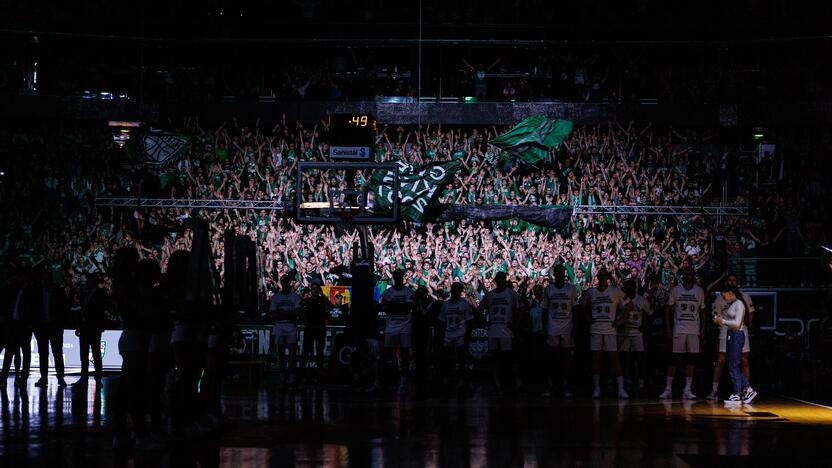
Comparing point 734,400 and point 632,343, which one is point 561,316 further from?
point 734,400

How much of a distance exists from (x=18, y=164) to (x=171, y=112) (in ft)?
15.8

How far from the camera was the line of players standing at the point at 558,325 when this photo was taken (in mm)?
17406

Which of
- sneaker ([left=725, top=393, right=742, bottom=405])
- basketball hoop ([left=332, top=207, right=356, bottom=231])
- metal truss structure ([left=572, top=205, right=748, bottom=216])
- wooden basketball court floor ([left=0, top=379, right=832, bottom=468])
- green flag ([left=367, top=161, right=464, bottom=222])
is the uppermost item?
green flag ([left=367, top=161, right=464, bottom=222])

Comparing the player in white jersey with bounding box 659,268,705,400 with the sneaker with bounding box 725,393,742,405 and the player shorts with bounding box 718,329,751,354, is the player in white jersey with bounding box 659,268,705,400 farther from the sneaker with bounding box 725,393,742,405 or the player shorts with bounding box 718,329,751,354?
the sneaker with bounding box 725,393,742,405

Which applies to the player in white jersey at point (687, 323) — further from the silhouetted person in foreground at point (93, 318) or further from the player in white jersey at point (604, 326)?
the silhouetted person in foreground at point (93, 318)

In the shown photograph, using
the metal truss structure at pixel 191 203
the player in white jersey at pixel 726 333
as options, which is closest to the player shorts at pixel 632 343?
the player in white jersey at pixel 726 333

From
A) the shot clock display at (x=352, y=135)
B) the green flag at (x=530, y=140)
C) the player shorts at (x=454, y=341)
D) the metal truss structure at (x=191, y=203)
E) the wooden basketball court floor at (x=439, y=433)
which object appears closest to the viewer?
the wooden basketball court floor at (x=439, y=433)

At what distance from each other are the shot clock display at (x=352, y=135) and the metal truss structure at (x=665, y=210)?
7865 millimetres

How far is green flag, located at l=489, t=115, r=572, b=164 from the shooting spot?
2897 centimetres

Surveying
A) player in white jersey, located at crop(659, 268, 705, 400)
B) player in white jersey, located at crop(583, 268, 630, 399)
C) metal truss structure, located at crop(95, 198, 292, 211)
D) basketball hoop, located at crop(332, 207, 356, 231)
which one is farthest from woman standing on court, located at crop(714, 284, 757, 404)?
metal truss structure, located at crop(95, 198, 292, 211)

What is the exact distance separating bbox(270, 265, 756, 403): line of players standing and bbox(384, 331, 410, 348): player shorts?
0.06ft

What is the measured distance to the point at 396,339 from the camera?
18594mm

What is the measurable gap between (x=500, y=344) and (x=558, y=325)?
115 cm

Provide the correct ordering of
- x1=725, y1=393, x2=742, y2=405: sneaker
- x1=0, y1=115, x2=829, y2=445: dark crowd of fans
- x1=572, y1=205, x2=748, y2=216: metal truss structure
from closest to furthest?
x1=725, y1=393, x2=742, y2=405: sneaker, x1=572, y1=205, x2=748, y2=216: metal truss structure, x1=0, y1=115, x2=829, y2=445: dark crowd of fans
